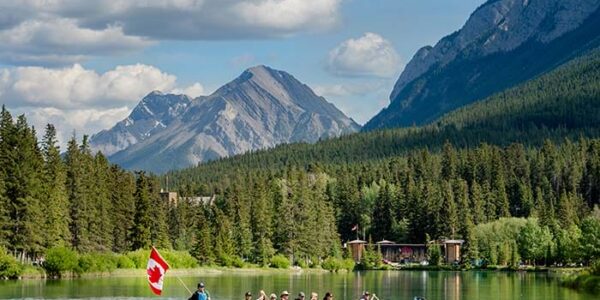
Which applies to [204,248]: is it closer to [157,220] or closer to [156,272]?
[157,220]

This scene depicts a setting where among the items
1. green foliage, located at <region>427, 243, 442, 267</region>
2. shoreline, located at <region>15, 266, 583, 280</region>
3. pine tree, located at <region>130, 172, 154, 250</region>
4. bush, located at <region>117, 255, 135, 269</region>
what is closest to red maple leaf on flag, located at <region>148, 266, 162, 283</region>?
shoreline, located at <region>15, 266, 583, 280</region>

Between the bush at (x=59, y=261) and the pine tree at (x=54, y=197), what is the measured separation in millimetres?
2823

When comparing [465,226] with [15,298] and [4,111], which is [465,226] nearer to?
[4,111]

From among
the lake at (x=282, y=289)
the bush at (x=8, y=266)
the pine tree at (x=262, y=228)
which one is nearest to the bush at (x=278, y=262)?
the pine tree at (x=262, y=228)

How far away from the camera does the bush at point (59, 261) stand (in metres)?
119

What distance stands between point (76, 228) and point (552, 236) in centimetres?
8214

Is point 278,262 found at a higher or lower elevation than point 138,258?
lower

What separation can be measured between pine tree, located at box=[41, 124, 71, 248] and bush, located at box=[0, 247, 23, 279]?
10.3 m

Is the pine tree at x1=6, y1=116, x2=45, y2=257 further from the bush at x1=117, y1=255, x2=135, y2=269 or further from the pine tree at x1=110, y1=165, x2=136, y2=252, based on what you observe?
the pine tree at x1=110, y1=165, x2=136, y2=252

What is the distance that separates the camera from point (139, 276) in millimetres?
127375

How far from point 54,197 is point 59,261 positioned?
34.7 feet

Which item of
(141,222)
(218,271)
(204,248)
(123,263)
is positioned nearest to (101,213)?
(141,222)

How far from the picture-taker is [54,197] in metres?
127

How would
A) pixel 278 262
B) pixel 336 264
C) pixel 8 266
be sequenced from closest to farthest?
pixel 8 266, pixel 278 262, pixel 336 264
